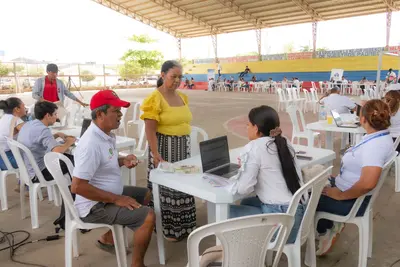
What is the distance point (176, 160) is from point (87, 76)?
2221 cm

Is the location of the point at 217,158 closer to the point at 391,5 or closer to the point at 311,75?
the point at 391,5

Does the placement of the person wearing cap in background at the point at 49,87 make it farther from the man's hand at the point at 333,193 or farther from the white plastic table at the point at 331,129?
the man's hand at the point at 333,193

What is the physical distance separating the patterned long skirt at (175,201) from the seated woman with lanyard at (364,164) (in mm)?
973

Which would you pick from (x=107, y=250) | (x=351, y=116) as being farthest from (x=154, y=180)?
(x=351, y=116)

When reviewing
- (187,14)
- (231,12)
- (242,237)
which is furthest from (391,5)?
(242,237)

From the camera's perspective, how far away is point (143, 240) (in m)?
1.89

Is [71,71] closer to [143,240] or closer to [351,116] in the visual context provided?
[351,116]

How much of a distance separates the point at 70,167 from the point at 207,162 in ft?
3.15

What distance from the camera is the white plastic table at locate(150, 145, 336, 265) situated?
5.57ft

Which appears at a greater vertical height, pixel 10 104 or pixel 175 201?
pixel 10 104

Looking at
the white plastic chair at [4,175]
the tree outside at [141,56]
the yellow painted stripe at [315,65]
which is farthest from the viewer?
the tree outside at [141,56]

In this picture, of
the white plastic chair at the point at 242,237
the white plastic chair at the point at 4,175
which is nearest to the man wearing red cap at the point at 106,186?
the white plastic chair at the point at 242,237

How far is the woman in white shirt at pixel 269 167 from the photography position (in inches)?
64.9

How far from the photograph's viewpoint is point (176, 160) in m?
2.50
